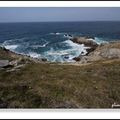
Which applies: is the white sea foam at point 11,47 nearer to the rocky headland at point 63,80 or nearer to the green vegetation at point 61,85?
the rocky headland at point 63,80

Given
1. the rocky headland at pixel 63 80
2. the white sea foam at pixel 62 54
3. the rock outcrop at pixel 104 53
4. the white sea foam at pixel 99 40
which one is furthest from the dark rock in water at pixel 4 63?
the white sea foam at pixel 99 40

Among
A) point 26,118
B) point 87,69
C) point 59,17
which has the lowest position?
point 26,118

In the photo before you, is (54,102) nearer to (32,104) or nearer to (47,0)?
(32,104)

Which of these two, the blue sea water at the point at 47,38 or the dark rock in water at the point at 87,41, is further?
the dark rock in water at the point at 87,41

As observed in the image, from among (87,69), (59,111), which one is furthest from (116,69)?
(59,111)

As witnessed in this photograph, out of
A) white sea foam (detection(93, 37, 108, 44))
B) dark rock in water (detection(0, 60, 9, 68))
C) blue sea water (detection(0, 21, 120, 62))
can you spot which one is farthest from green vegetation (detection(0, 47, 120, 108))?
white sea foam (detection(93, 37, 108, 44))

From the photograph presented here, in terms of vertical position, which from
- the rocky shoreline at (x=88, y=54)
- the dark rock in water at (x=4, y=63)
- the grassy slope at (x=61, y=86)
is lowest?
the grassy slope at (x=61, y=86)
